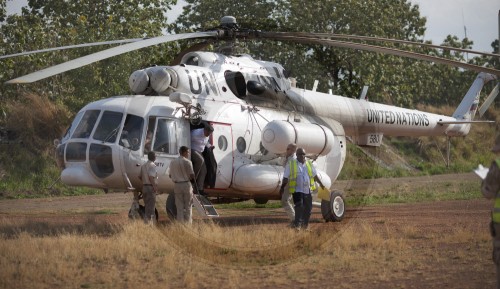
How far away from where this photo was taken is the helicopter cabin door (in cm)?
1672

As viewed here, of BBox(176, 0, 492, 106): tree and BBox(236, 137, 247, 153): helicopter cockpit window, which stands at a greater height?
BBox(176, 0, 492, 106): tree

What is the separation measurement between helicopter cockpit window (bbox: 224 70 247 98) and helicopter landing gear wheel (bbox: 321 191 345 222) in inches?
122

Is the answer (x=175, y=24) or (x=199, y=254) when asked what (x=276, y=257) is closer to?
(x=199, y=254)

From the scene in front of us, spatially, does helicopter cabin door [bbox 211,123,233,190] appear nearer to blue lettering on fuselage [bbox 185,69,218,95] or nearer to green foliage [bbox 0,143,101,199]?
blue lettering on fuselage [bbox 185,69,218,95]

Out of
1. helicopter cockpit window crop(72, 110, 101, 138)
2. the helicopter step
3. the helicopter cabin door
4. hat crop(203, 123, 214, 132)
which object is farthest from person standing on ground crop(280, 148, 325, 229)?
helicopter cockpit window crop(72, 110, 101, 138)

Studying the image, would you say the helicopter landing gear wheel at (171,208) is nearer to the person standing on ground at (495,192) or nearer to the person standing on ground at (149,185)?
the person standing on ground at (149,185)

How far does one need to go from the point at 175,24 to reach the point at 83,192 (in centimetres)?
1902

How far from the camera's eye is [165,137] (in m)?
16.0

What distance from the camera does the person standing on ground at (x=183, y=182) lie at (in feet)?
50.0

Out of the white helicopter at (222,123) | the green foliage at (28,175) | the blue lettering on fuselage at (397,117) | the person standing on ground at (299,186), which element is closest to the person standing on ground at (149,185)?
the white helicopter at (222,123)

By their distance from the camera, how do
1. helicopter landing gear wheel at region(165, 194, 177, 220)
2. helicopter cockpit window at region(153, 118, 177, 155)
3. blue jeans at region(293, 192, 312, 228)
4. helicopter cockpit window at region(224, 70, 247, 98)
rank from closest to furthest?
helicopter cockpit window at region(153, 118, 177, 155) → blue jeans at region(293, 192, 312, 228) → helicopter landing gear wheel at region(165, 194, 177, 220) → helicopter cockpit window at region(224, 70, 247, 98)

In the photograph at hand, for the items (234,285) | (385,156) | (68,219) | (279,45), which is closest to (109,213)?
(68,219)

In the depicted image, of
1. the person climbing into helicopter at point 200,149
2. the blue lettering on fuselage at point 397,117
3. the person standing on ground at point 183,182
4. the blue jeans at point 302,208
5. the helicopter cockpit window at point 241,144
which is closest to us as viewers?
the person standing on ground at point 183,182

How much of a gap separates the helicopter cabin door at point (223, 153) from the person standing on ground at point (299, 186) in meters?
1.27
